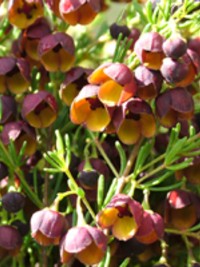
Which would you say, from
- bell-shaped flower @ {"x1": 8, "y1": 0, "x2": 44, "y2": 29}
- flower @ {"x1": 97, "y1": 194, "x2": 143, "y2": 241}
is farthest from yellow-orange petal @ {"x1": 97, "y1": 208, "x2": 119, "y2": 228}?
bell-shaped flower @ {"x1": 8, "y1": 0, "x2": 44, "y2": 29}

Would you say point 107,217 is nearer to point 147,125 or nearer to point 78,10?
point 147,125

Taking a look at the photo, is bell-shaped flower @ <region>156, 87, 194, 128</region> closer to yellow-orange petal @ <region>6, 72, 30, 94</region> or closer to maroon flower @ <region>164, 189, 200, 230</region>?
maroon flower @ <region>164, 189, 200, 230</region>

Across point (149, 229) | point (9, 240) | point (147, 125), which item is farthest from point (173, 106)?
point (9, 240)

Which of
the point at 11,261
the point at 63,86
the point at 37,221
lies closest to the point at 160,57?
the point at 63,86

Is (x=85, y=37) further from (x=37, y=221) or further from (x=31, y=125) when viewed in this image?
(x=37, y=221)

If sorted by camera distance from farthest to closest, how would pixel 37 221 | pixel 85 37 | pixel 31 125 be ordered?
pixel 85 37 → pixel 31 125 → pixel 37 221

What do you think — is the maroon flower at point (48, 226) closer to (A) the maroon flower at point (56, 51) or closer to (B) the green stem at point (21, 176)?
(B) the green stem at point (21, 176)

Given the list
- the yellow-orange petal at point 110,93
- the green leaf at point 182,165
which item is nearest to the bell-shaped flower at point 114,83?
the yellow-orange petal at point 110,93
